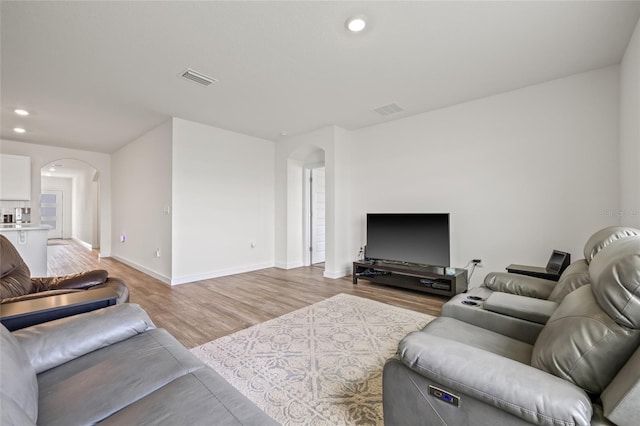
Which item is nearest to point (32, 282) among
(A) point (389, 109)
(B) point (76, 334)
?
(B) point (76, 334)

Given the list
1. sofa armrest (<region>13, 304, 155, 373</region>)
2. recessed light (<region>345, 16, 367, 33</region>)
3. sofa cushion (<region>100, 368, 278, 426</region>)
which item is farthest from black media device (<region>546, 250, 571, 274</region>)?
sofa armrest (<region>13, 304, 155, 373</region>)

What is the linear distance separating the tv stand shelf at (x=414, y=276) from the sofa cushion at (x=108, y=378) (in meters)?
3.19

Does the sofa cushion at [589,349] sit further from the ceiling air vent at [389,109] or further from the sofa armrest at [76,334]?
the ceiling air vent at [389,109]

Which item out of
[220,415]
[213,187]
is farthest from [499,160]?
[213,187]

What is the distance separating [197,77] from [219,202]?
2371mm

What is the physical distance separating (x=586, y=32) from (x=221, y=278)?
5434 mm

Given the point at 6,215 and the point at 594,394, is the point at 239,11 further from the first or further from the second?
the point at 6,215

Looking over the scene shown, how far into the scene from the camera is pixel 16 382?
87 cm

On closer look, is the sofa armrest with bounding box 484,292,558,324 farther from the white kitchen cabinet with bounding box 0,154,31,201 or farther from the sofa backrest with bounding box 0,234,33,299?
the white kitchen cabinet with bounding box 0,154,31,201

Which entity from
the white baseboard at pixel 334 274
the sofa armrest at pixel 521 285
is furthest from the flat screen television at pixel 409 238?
the sofa armrest at pixel 521 285

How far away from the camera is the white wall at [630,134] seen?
7.39 feet

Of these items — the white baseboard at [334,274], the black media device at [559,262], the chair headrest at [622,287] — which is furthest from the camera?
the white baseboard at [334,274]

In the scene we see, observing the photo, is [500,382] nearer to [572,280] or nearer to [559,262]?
[572,280]

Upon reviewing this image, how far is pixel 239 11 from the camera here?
2082mm
